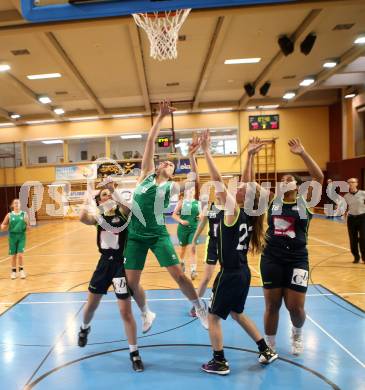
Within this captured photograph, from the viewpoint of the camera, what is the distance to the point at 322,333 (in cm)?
481

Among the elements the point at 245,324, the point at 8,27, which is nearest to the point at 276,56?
the point at 8,27

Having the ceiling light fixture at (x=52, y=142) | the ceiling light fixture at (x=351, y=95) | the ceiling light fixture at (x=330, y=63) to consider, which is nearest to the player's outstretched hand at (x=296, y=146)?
the ceiling light fixture at (x=330, y=63)

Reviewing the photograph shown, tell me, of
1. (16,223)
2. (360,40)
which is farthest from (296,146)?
(360,40)

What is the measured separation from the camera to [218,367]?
3.79m

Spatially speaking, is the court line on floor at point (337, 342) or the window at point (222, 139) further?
the window at point (222, 139)

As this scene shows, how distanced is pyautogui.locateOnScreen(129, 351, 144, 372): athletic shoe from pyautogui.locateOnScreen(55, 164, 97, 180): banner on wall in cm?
2250

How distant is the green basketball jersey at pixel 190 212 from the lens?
25.3 feet

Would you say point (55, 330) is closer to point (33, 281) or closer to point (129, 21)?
point (33, 281)

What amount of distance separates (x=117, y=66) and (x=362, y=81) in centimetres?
1374

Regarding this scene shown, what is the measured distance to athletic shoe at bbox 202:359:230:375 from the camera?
3.77 m

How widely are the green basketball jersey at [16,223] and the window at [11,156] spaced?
19146mm

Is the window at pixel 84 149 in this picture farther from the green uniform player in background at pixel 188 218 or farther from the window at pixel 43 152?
the green uniform player in background at pixel 188 218

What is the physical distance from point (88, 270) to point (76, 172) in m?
17.9

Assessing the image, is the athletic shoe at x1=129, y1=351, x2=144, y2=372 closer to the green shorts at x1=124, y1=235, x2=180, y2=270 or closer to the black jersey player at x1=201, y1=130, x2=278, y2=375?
the black jersey player at x1=201, y1=130, x2=278, y2=375
